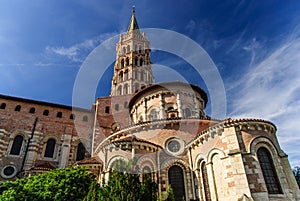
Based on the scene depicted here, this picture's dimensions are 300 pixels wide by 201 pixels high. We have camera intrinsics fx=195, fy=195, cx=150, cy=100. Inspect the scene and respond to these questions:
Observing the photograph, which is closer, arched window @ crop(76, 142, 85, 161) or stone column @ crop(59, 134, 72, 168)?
stone column @ crop(59, 134, 72, 168)

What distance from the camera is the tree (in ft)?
38.3

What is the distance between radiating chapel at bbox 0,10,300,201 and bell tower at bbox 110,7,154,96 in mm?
1269

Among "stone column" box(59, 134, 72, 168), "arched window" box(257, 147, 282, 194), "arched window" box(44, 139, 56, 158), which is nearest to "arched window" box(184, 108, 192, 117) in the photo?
"arched window" box(257, 147, 282, 194)

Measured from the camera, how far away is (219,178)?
40.6ft

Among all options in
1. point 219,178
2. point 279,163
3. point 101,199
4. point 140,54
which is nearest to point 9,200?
point 101,199

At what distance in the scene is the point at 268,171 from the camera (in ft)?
38.5

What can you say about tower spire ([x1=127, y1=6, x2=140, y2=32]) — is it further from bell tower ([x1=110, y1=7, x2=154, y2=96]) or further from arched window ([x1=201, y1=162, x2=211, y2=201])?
arched window ([x1=201, y1=162, x2=211, y2=201])

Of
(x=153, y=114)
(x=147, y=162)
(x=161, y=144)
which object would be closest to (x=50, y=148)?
(x=153, y=114)

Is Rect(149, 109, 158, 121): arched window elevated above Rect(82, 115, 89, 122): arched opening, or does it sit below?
below

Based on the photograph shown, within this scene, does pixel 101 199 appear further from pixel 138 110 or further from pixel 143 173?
pixel 138 110

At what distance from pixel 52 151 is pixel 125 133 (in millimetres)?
11331

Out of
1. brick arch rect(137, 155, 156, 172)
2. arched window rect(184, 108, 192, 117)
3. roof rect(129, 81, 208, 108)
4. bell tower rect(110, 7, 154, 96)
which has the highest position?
bell tower rect(110, 7, 154, 96)

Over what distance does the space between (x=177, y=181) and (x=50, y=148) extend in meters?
16.5

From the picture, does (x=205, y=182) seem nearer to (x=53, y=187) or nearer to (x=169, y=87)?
(x=53, y=187)
